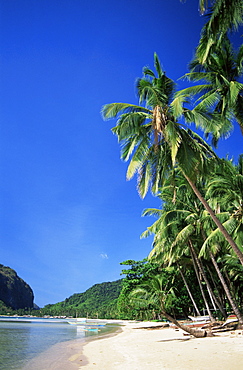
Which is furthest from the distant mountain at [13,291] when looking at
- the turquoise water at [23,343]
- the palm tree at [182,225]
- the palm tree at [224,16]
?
the palm tree at [224,16]

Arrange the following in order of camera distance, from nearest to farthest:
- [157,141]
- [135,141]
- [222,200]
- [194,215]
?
1. [157,141]
2. [135,141]
3. [222,200]
4. [194,215]

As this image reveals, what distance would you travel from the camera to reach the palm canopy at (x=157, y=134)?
32.0 feet

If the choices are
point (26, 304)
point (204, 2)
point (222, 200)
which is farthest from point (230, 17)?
point (26, 304)

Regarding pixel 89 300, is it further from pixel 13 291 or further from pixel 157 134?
pixel 157 134

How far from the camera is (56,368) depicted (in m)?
6.92

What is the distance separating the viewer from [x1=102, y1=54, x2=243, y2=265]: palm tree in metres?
9.73

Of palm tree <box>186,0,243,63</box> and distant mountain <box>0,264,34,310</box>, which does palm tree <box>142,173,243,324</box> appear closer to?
palm tree <box>186,0,243,63</box>

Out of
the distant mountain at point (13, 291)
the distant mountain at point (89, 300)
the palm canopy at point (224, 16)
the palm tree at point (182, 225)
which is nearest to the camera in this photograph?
the palm canopy at point (224, 16)

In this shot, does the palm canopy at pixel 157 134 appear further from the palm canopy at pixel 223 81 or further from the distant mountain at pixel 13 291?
the distant mountain at pixel 13 291

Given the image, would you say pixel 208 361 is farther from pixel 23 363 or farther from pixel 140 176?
pixel 140 176

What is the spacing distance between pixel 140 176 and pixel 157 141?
187 centimetres

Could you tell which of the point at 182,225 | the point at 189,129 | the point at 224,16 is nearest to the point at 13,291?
the point at 182,225

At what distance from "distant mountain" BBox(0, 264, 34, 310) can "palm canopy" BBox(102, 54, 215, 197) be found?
101 metres

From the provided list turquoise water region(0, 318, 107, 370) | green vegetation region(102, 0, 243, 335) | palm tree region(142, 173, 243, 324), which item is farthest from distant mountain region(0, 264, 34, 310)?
green vegetation region(102, 0, 243, 335)
